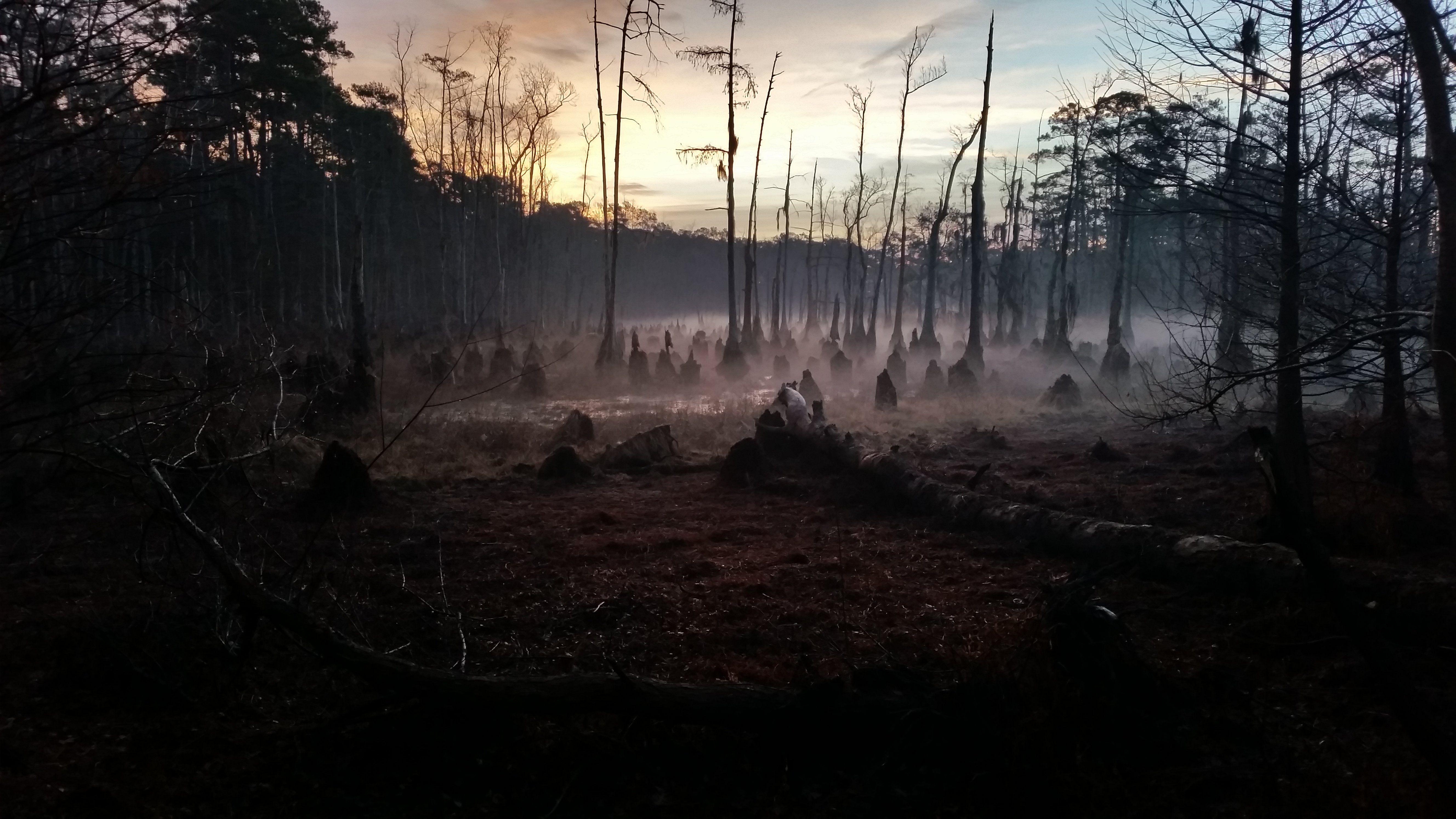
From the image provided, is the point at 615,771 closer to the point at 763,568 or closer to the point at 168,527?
the point at 168,527

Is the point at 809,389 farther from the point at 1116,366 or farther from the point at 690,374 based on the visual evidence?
the point at 1116,366

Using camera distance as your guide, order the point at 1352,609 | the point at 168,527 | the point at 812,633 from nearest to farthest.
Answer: the point at 1352,609 → the point at 168,527 → the point at 812,633

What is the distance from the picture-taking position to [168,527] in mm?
3979

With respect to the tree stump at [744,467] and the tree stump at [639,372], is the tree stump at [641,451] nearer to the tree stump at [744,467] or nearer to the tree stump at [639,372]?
the tree stump at [744,467]

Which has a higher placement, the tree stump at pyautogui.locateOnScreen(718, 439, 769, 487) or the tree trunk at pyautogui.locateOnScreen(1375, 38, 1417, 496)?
the tree trunk at pyautogui.locateOnScreen(1375, 38, 1417, 496)

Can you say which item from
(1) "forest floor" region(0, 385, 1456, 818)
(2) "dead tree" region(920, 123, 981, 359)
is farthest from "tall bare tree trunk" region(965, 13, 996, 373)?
(1) "forest floor" region(0, 385, 1456, 818)

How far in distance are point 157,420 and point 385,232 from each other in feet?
134

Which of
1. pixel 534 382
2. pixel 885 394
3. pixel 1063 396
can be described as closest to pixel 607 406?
pixel 534 382

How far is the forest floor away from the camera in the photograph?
3227 millimetres

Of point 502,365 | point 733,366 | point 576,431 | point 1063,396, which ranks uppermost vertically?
point 502,365

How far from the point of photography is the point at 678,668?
4.57 metres

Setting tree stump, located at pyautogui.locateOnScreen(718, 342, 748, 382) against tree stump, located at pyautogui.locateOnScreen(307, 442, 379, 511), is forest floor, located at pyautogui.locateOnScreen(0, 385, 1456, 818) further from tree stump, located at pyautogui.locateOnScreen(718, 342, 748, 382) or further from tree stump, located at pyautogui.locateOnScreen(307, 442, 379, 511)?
tree stump, located at pyautogui.locateOnScreen(718, 342, 748, 382)

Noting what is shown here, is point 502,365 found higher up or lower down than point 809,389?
higher up

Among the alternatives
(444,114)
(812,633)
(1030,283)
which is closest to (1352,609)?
(812,633)
